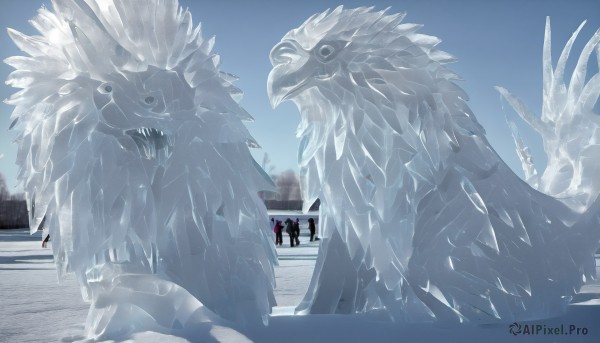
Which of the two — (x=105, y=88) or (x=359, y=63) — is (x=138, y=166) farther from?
(x=359, y=63)

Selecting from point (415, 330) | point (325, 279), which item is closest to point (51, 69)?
point (325, 279)

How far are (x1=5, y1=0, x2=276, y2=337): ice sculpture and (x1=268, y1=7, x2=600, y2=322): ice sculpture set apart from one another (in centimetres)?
63

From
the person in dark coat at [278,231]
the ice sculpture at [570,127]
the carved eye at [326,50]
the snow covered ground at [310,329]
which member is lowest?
the snow covered ground at [310,329]

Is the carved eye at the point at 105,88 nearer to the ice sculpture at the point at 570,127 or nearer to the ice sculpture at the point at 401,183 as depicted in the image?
the ice sculpture at the point at 401,183

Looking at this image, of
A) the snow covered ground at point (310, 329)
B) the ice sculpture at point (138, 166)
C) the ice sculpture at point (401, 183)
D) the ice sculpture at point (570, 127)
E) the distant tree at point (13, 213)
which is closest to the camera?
the snow covered ground at point (310, 329)

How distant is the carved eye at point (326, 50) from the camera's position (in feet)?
14.4

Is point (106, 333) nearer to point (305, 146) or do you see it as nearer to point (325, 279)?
point (325, 279)

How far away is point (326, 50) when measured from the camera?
4375mm

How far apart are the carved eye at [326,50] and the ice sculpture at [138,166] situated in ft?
2.60

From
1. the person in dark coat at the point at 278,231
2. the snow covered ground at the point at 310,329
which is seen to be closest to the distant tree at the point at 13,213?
the person in dark coat at the point at 278,231

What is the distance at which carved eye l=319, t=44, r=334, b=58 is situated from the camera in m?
4.38

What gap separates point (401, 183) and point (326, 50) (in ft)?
4.04

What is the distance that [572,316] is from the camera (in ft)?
15.2

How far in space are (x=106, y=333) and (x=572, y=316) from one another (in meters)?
3.81
